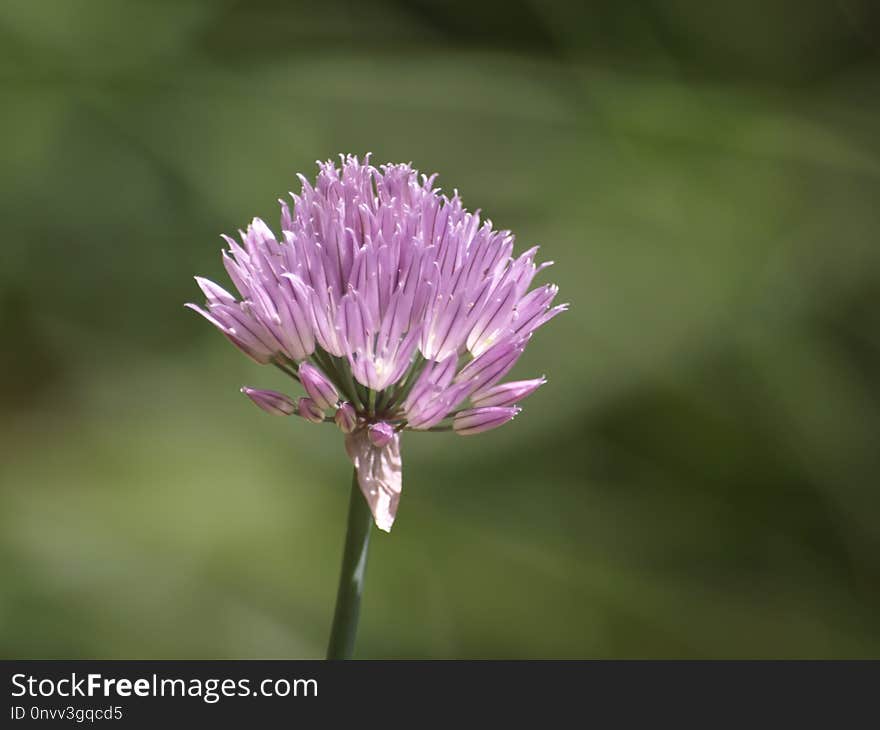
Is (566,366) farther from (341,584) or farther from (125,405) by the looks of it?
(341,584)

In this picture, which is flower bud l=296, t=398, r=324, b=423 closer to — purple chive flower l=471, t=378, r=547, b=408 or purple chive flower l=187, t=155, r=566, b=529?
purple chive flower l=187, t=155, r=566, b=529

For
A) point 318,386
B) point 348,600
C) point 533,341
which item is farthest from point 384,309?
point 533,341

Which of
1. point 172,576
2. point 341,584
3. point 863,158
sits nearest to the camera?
point 341,584

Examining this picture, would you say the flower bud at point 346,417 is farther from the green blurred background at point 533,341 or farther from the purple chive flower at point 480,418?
the green blurred background at point 533,341

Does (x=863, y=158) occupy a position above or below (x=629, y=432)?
above

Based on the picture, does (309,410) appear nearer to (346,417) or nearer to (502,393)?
(346,417)

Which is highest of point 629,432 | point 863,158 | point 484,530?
point 863,158

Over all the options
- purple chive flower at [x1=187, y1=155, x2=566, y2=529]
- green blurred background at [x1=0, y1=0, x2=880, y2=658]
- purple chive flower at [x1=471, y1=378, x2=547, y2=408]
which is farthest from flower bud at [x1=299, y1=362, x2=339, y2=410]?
green blurred background at [x1=0, y1=0, x2=880, y2=658]

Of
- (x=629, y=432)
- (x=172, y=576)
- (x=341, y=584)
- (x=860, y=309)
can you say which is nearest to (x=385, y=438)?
(x=341, y=584)
